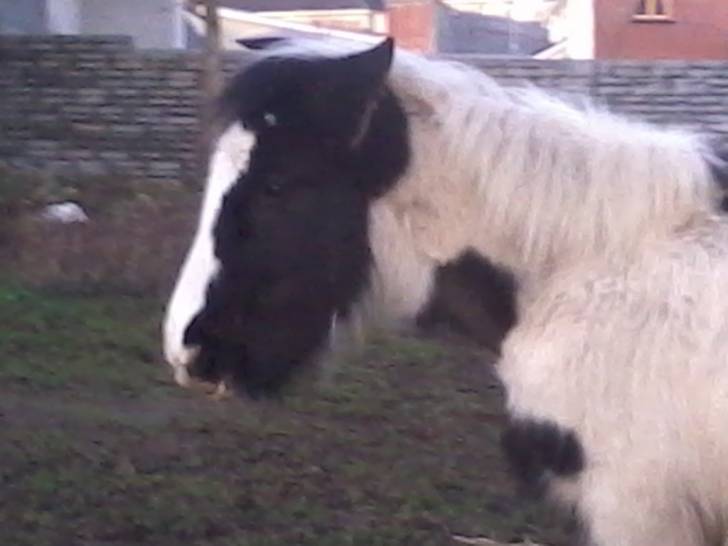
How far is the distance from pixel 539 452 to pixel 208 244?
2.70 feet

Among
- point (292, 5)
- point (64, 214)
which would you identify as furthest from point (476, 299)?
point (292, 5)

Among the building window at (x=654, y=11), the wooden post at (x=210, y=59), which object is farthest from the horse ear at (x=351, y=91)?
the building window at (x=654, y=11)

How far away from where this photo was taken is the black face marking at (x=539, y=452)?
3.40 meters

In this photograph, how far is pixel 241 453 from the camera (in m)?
6.27

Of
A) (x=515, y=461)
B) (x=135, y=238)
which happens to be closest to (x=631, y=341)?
(x=515, y=461)

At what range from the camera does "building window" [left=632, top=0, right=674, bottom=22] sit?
23.9m

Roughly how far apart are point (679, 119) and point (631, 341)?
30.6 ft

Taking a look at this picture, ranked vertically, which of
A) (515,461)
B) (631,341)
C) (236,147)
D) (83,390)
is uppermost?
(236,147)

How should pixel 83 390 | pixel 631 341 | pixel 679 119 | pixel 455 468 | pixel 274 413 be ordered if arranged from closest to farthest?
1. pixel 631 341
2. pixel 455 468
3. pixel 274 413
4. pixel 83 390
5. pixel 679 119

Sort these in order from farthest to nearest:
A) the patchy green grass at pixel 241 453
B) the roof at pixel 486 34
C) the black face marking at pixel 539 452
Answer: the roof at pixel 486 34
the patchy green grass at pixel 241 453
the black face marking at pixel 539 452

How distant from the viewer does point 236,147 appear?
3574 millimetres

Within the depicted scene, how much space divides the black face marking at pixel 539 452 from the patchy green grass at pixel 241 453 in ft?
3.76

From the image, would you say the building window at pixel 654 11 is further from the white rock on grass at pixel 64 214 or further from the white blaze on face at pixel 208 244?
the white blaze on face at pixel 208 244

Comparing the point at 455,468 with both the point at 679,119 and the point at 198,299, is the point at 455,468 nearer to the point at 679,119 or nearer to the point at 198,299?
the point at 198,299
